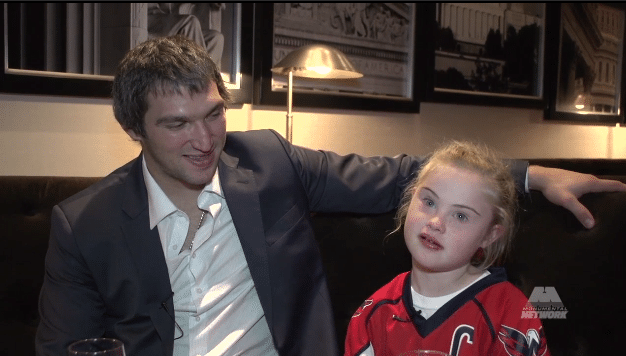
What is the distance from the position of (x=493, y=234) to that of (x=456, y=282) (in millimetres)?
168

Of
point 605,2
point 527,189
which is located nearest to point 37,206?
point 527,189

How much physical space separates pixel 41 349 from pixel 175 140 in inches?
25.4

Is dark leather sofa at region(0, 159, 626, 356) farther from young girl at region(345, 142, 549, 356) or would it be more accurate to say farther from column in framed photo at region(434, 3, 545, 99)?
column in framed photo at region(434, 3, 545, 99)

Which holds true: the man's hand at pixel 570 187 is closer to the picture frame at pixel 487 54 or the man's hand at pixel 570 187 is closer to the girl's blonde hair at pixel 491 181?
the girl's blonde hair at pixel 491 181

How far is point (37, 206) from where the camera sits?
6.62 feet

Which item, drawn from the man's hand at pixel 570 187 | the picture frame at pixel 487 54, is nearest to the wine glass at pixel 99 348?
the man's hand at pixel 570 187

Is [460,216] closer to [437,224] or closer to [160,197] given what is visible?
[437,224]

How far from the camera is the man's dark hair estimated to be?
5.46 ft

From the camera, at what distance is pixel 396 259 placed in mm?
1973

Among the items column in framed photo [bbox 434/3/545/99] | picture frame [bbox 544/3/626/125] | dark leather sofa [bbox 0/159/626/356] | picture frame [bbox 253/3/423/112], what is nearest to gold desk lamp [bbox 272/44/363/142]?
picture frame [bbox 253/3/423/112]

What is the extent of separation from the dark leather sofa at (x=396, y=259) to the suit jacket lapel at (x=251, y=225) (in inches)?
10.1

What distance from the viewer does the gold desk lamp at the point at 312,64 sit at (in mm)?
2709

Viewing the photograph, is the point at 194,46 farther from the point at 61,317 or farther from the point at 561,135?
the point at 561,135

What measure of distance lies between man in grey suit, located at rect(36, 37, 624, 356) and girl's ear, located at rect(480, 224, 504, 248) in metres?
0.21
